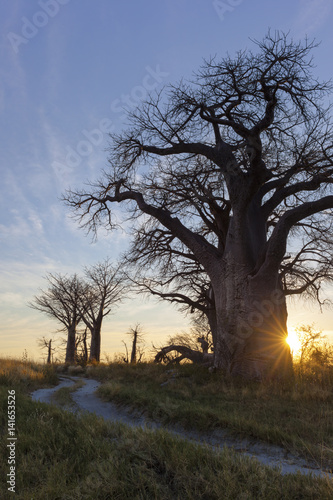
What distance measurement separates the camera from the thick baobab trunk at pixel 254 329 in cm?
923

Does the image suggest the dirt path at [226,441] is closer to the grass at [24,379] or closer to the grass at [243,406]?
the grass at [243,406]

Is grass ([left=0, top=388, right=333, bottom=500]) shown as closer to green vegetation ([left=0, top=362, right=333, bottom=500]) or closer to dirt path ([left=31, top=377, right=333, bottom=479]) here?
green vegetation ([left=0, top=362, right=333, bottom=500])

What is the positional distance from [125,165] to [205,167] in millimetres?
2997

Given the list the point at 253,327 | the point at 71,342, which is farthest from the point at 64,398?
the point at 71,342

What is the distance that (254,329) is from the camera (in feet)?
30.8

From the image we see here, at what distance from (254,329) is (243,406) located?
9.39 ft

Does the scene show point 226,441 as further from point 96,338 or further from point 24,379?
point 96,338

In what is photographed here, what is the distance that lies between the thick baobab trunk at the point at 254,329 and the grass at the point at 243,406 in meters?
0.63

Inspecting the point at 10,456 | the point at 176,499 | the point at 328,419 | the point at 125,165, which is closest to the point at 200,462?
the point at 176,499

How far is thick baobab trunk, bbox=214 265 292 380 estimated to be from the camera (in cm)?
923

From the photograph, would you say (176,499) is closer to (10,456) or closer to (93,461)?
(93,461)

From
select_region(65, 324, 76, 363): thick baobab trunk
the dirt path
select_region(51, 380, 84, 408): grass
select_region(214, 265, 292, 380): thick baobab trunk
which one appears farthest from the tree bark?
select_region(65, 324, 76, 363): thick baobab trunk

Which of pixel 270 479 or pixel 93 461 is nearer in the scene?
pixel 270 479

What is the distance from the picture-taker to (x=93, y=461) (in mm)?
3621
